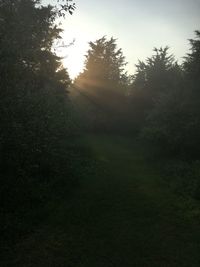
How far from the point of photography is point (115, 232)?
1260cm

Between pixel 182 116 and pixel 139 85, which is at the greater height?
pixel 139 85

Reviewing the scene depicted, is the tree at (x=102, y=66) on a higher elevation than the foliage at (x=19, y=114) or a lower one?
higher

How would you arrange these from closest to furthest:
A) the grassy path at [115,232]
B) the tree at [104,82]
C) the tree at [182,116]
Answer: the grassy path at [115,232] < the tree at [182,116] < the tree at [104,82]

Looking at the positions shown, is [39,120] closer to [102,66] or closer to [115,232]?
[115,232]

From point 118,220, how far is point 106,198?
116 inches

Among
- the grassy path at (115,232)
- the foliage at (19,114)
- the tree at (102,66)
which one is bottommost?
the grassy path at (115,232)

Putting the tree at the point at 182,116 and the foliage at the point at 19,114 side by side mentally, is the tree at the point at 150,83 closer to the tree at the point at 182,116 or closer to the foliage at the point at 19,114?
the tree at the point at 182,116

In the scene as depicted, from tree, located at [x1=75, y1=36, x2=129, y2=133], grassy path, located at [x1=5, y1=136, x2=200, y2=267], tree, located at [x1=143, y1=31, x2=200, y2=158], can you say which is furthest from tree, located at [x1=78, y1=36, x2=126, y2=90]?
grassy path, located at [x1=5, y1=136, x2=200, y2=267]

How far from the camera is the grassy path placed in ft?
34.7

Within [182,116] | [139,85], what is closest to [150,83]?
[139,85]

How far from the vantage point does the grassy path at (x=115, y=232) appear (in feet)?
34.7

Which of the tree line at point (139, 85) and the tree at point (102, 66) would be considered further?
the tree at point (102, 66)

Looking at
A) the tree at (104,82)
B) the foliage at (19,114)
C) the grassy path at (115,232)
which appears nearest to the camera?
the grassy path at (115,232)

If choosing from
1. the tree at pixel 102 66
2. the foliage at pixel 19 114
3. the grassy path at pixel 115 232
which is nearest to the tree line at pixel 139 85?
the tree at pixel 102 66
